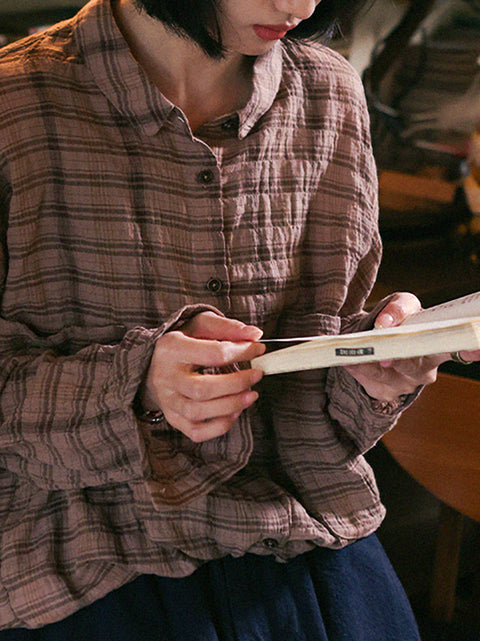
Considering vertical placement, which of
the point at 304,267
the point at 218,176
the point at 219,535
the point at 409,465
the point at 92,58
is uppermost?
the point at 92,58

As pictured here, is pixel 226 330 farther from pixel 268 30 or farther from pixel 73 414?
pixel 268 30

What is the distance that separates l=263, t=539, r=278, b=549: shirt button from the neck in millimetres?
493

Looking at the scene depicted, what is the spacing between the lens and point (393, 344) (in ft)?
1.75

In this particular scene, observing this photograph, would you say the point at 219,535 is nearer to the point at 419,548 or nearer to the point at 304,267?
the point at 304,267

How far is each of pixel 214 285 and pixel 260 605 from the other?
0.37m

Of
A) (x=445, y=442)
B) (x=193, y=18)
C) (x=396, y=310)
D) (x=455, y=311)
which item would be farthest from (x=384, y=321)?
(x=445, y=442)

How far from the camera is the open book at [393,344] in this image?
51 cm

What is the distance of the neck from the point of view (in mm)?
834

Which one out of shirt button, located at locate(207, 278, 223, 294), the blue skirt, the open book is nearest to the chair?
the blue skirt

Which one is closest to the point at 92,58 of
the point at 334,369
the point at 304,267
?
the point at 304,267

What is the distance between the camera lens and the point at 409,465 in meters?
1.34

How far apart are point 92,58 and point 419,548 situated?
1.59 m

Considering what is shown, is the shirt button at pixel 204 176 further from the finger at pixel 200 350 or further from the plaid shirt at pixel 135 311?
the finger at pixel 200 350

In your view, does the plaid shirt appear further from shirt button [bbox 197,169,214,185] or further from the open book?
the open book
